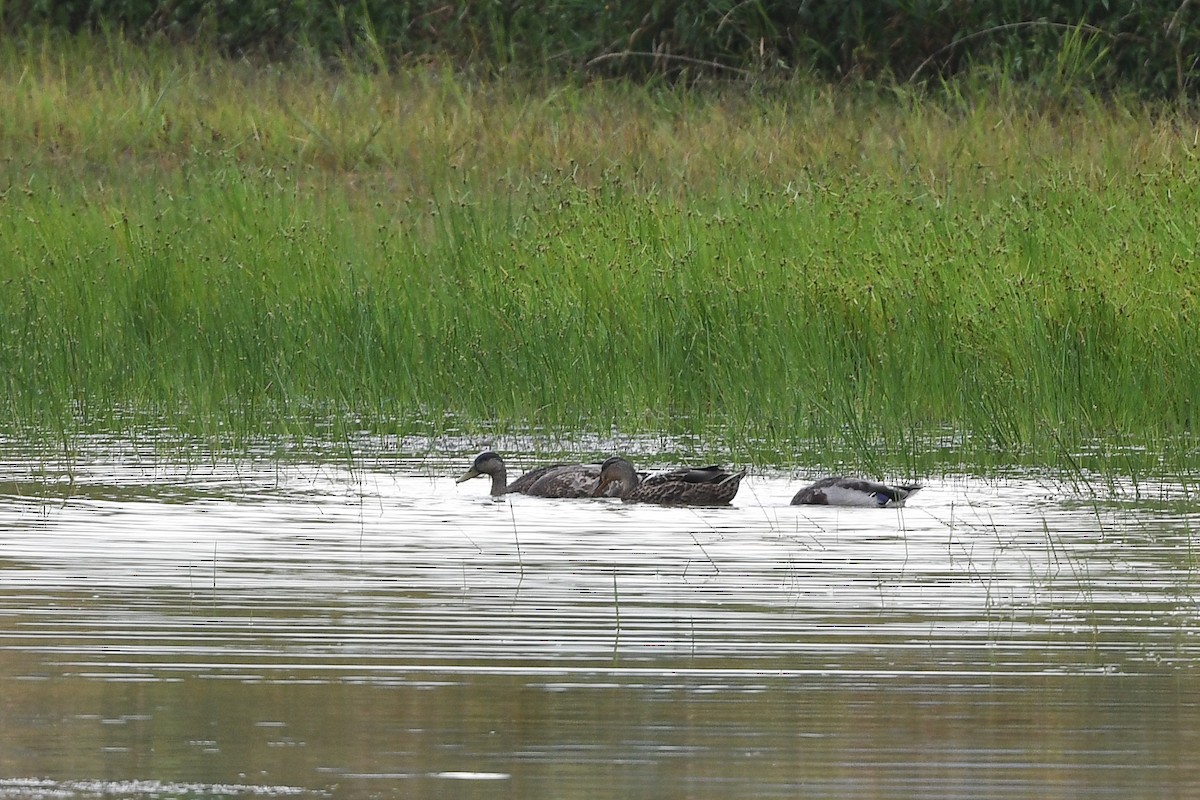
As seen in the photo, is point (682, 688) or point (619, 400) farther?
point (619, 400)

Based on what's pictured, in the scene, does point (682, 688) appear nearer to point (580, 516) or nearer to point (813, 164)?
point (580, 516)

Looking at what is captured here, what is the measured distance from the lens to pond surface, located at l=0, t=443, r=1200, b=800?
4.54 m

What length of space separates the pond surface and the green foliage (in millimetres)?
11242

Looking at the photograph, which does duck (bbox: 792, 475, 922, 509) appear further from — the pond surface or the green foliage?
the green foliage

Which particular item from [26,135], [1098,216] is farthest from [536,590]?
[26,135]

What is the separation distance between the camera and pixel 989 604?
6480 millimetres

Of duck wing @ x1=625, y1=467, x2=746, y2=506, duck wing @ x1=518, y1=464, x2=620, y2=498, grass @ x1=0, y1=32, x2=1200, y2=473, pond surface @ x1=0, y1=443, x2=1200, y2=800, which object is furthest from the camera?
grass @ x1=0, y1=32, x2=1200, y2=473

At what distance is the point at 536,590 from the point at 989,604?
1235 mm

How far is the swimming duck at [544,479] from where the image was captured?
9078 mm

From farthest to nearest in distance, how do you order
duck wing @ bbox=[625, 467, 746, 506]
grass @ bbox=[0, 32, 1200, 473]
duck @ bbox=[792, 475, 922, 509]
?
grass @ bbox=[0, 32, 1200, 473] < duck wing @ bbox=[625, 467, 746, 506] < duck @ bbox=[792, 475, 922, 509]

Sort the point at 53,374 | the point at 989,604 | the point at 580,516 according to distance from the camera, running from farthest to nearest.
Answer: the point at 53,374, the point at 580,516, the point at 989,604

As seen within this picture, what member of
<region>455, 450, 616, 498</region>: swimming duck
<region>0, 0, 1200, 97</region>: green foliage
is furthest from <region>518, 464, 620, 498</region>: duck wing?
<region>0, 0, 1200, 97</region>: green foliage

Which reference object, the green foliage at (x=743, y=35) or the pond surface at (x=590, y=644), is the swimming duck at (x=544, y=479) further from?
the green foliage at (x=743, y=35)

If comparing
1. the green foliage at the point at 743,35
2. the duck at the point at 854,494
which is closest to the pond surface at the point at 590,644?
the duck at the point at 854,494
